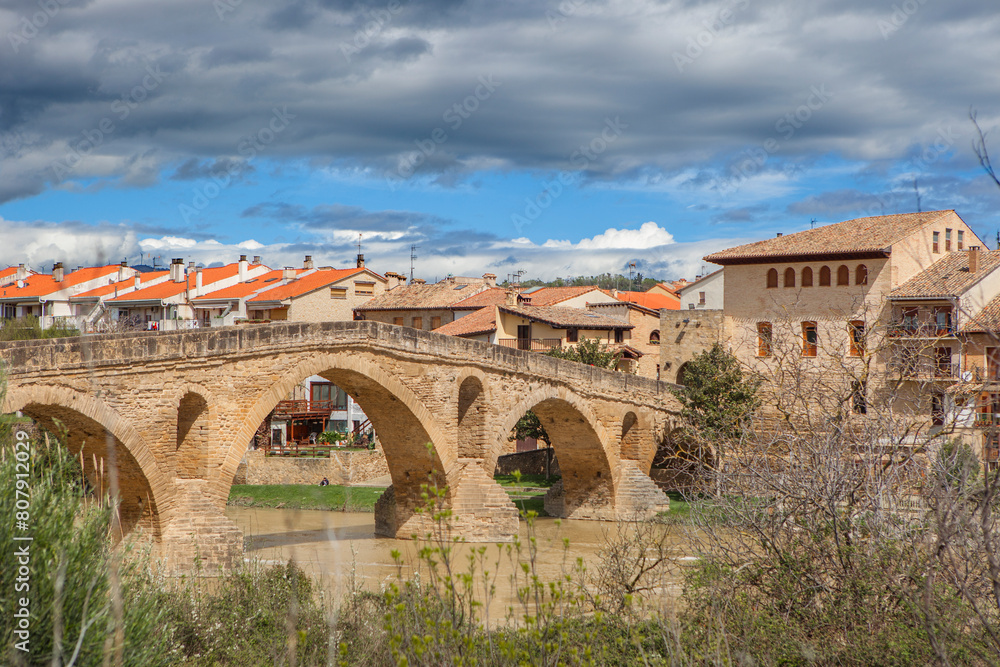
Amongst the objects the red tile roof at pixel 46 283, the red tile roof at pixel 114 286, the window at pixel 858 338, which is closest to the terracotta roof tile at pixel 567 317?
the window at pixel 858 338

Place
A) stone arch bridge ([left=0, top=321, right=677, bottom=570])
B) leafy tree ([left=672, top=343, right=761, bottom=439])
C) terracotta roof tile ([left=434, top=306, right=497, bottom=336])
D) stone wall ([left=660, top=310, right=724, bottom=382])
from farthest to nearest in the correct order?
terracotta roof tile ([left=434, top=306, right=497, bottom=336])
stone wall ([left=660, top=310, right=724, bottom=382])
leafy tree ([left=672, top=343, right=761, bottom=439])
stone arch bridge ([left=0, top=321, right=677, bottom=570])

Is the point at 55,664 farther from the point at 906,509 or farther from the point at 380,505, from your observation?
the point at 380,505

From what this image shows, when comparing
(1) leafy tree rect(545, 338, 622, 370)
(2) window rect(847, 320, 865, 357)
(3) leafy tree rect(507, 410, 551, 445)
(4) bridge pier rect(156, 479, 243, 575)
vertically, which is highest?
(1) leafy tree rect(545, 338, 622, 370)

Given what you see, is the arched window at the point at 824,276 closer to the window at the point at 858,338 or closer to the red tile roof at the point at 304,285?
the window at the point at 858,338

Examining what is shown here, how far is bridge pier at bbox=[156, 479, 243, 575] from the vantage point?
1630 cm

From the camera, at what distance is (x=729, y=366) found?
28.9m

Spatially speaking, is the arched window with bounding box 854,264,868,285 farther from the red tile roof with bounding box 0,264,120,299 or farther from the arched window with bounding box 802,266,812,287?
the red tile roof with bounding box 0,264,120,299

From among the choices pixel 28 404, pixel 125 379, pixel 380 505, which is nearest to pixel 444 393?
pixel 380 505

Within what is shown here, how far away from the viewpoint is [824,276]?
33.4 metres

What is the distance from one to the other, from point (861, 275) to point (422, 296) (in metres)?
22.6

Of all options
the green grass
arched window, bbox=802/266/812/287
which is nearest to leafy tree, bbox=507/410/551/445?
the green grass

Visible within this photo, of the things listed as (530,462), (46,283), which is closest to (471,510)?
(530,462)

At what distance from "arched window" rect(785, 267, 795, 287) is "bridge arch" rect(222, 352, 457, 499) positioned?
56.0ft

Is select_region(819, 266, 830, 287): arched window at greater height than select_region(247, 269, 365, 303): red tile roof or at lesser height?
lesser
